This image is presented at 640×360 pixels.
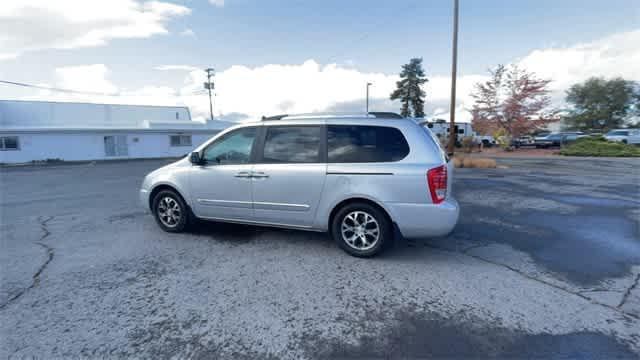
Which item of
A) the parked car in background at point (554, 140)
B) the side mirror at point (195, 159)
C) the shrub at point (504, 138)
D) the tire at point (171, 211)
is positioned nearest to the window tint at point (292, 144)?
the side mirror at point (195, 159)

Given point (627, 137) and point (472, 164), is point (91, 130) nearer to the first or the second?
point (472, 164)

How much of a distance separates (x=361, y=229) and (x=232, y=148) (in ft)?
7.25

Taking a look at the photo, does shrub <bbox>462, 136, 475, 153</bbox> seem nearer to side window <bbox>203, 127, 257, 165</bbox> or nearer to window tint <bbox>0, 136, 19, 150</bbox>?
side window <bbox>203, 127, 257, 165</bbox>

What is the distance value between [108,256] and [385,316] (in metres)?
3.64

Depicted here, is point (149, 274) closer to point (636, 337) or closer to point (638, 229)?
point (636, 337)

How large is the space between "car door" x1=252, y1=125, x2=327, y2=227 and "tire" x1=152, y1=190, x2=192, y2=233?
1290mm

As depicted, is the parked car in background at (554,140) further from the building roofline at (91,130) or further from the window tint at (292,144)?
the window tint at (292,144)

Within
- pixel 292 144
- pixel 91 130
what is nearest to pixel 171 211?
pixel 292 144

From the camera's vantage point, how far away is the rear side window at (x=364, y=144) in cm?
373

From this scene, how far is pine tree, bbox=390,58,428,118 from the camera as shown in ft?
172

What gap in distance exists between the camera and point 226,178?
4.39m

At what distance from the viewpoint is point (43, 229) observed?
535cm

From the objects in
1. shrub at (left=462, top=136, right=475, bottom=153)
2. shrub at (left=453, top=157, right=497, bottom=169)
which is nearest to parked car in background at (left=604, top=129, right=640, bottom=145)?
shrub at (left=462, top=136, right=475, bottom=153)

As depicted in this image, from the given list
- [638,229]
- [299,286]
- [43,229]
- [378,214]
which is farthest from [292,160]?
[638,229]
